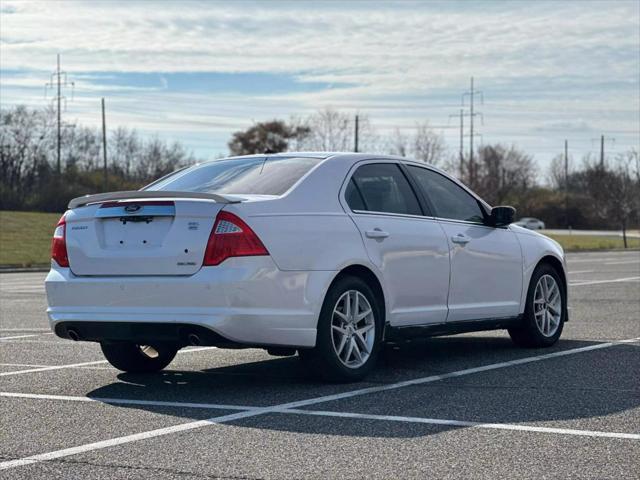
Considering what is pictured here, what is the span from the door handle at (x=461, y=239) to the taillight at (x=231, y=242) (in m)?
2.36

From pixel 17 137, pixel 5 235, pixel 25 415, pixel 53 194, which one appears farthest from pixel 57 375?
pixel 17 137

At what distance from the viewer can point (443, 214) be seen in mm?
9320

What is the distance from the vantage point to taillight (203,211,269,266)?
7316 millimetres

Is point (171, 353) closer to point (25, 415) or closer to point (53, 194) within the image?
point (25, 415)

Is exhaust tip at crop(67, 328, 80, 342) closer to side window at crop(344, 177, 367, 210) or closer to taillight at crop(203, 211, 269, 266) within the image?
taillight at crop(203, 211, 269, 266)

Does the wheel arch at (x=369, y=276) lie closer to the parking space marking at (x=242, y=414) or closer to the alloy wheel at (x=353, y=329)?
the alloy wheel at (x=353, y=329)

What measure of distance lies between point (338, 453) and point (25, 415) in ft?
7.16

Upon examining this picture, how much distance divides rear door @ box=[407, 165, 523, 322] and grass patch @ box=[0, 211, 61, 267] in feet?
95.5

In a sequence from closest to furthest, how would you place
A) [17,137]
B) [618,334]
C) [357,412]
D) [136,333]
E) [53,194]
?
[357,412], [136,333], [618,334], [53,194], [17,137]

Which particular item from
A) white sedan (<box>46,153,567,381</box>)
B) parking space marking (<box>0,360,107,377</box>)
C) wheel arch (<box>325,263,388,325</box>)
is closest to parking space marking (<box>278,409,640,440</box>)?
white sedan (<box>46,153,567,381</box>)

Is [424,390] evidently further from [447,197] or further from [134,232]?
[447,197]

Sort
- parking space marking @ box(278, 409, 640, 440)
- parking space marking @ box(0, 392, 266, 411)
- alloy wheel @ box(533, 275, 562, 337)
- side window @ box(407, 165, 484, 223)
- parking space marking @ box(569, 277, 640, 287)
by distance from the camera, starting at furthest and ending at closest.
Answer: parking space marking @ box(569, 277, 640, 287) < alloy wheel @ box(533, 275, 562, 337) < side window @ box(407, 165, 484, 223) < parking space marking @ box(0, 392, 266, 411) < parking space marking @ box(278, 409, 640, 440)

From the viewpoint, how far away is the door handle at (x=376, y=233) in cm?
818

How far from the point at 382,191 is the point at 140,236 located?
2067 mm
